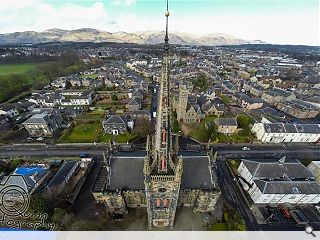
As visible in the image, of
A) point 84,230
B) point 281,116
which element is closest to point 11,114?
point 84,230

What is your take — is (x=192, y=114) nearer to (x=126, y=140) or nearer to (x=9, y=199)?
(x=126, y=140)

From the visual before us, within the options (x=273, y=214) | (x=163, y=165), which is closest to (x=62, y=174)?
(x=163, y=165)

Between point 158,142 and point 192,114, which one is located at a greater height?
point 158,142

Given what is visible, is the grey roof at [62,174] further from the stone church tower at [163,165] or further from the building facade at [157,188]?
the stone church tower at [163,165]

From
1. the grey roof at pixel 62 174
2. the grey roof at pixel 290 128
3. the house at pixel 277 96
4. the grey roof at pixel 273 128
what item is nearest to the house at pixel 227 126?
the grey roof at pixel 273 128

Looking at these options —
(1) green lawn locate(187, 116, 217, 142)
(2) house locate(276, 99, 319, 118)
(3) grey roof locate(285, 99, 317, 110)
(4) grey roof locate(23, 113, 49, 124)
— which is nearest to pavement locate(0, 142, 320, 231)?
(1) green lawn locate(187, 116, 217, 142)

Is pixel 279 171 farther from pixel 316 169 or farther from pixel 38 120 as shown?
pixel 38 120

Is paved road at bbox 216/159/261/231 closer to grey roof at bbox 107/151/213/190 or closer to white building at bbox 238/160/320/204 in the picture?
white building at bbox 238/160/320/204
